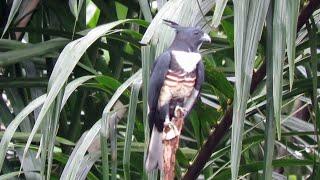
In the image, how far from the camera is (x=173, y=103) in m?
0.67

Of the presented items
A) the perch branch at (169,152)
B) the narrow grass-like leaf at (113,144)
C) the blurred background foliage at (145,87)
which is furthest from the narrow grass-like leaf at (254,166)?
the perch branch at (169,152)

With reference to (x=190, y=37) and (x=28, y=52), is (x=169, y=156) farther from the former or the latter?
(x=28, y=52)

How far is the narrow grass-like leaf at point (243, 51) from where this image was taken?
29.9 inches

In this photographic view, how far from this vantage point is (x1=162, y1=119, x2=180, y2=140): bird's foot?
2.12ft

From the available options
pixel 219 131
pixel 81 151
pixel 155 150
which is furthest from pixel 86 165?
pixel 155 150

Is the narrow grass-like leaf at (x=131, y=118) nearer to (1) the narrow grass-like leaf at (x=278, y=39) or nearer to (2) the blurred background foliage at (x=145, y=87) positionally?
(2) the blurred background foliage at (x=145, y=87)

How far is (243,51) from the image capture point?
0.77 m

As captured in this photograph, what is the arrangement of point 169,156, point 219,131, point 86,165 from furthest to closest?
point 86,165 → point 219,131 → point 169,156

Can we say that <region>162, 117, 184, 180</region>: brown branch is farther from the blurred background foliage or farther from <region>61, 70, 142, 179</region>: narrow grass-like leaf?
<region>61, 70, 142, 179</region>: narrow grass-like leaf

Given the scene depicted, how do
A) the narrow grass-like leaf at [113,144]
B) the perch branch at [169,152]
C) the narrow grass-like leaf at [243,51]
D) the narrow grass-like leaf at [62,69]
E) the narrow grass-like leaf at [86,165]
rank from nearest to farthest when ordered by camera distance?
the perch branch at [169,152], the narrow grass-like leaf at [243,51], the narrow grass-like leaf at [62,69], the narrow grass-like leaf at [113,144], the narrow grass-like leaf at [86,165]

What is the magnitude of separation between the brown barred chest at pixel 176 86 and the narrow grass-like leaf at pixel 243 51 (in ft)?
0.29

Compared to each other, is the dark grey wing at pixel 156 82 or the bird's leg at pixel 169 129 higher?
the dark grey wing at pixel 156 82

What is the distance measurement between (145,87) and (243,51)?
0.14m

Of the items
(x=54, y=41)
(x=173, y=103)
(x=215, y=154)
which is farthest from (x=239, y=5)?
(x=54, y=41)
